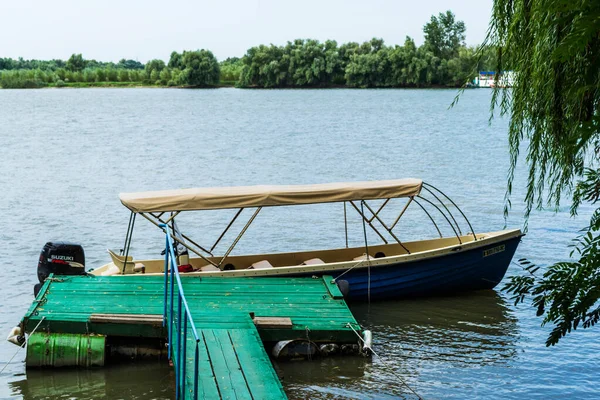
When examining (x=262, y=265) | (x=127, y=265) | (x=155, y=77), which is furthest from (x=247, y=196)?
(x=155, y=77)

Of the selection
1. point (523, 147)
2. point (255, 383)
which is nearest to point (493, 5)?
point (255, 383)

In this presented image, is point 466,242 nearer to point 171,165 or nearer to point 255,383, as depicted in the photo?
point 255,383

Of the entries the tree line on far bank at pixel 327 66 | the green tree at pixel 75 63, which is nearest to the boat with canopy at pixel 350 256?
the tree line on far bank at pixel 327 66

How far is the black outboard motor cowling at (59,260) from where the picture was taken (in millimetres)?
14750

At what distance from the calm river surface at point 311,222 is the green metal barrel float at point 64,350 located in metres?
0.18

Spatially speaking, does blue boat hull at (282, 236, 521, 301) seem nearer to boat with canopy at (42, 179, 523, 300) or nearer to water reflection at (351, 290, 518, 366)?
boat with canopy at (42, 179, 523, 300)

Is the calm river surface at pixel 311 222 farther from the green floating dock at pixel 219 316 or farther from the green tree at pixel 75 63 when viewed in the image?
the green tree at pixel 75 63

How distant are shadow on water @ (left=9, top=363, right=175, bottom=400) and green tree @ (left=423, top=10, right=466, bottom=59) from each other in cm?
13621

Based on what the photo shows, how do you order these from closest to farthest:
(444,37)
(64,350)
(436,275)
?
1. (64,350)
2. (436,275)
3. (444,37)

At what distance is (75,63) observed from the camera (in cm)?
19025

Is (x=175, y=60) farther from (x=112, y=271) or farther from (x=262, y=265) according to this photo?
(x=262, y=265)

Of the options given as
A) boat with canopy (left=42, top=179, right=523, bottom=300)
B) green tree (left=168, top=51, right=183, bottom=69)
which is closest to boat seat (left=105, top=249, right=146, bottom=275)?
boat with canopy (left=42, top=179, right=523, bottom=300)

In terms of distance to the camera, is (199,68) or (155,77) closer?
(199,68)

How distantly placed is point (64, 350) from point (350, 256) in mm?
7115
